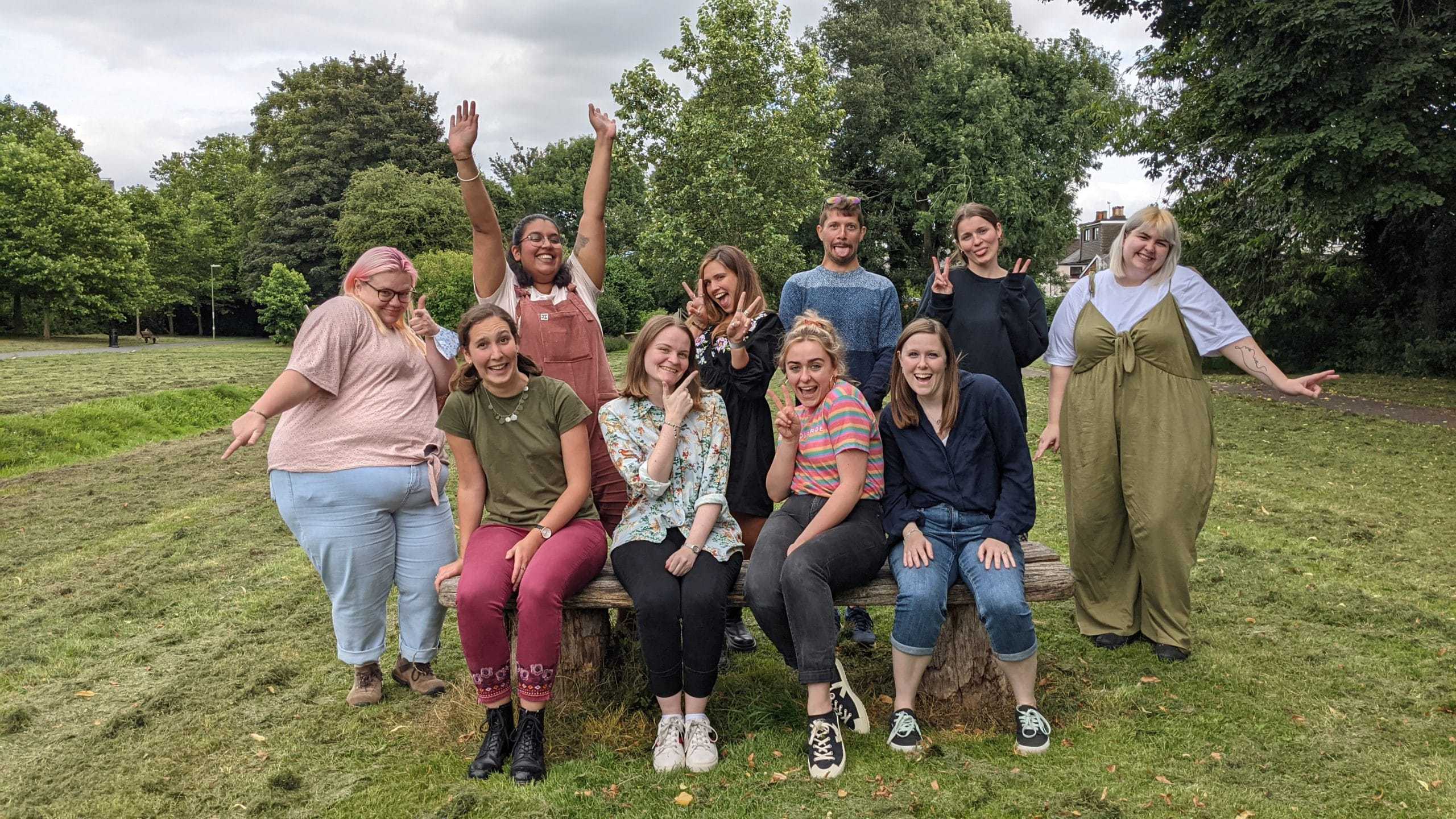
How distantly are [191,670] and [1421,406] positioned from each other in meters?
18.1

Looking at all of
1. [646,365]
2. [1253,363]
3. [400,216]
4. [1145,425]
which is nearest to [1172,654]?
[1145,425]

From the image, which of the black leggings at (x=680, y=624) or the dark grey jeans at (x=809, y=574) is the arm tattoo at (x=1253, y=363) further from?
the black leggings at (x=680, y=624)

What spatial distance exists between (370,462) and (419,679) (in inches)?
44.8

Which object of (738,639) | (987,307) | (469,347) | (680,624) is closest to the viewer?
(680,624)

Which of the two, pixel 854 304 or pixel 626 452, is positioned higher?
pixel 854 304

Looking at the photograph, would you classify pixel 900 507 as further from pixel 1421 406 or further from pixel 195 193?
pixel 195 193

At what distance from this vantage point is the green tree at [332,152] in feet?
161

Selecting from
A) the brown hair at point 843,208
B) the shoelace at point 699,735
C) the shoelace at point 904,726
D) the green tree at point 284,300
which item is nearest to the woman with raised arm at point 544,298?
the shoelace at point 699,735

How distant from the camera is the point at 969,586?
369cm

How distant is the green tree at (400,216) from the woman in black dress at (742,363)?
40.6 metres

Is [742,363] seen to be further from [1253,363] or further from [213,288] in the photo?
[213,288]

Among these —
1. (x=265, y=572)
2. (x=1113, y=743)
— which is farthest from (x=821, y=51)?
(x=1113, y=743)

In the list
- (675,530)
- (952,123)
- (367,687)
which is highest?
(952,123)

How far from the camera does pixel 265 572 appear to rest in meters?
6.79
